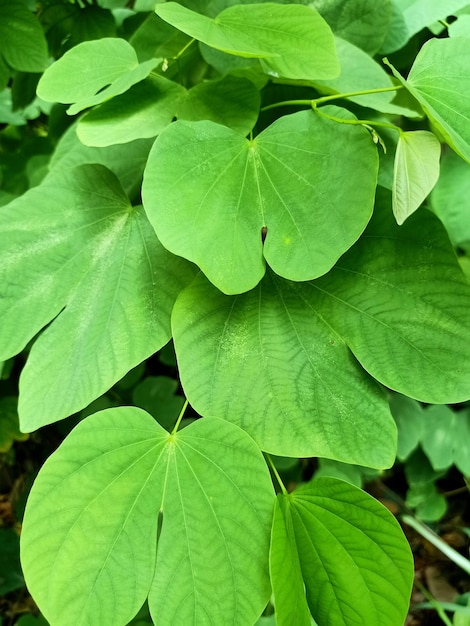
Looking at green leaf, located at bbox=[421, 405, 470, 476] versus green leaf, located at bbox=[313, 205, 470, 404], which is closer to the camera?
green leaf, located at bbox=[313, 205, 470, 404]

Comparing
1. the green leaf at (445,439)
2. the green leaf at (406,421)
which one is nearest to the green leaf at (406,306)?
the green leaf at (406,421)

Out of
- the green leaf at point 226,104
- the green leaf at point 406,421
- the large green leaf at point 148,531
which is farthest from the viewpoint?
the green leaf at point 406,421

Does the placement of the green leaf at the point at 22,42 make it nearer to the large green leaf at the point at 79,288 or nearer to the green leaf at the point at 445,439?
the large green leaf at the point at 79,288

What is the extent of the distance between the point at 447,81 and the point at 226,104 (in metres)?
0.21

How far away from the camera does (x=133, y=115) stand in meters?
0.55

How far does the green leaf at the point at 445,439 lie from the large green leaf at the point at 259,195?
78 cm

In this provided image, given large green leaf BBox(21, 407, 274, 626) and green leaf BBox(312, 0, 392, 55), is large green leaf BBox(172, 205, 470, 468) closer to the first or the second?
large green leaf BBox(21, 407, 274, 626)

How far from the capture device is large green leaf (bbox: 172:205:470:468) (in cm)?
48

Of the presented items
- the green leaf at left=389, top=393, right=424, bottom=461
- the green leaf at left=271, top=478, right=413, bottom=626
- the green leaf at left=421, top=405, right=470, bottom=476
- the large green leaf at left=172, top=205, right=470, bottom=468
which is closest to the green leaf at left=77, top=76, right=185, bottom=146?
the large green leaf at left=172, top=205, right=470, bottom=468

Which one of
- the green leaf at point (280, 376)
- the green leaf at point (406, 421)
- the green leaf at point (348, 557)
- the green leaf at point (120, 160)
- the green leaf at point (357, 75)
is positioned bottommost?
the green leaf at point (406, 421)

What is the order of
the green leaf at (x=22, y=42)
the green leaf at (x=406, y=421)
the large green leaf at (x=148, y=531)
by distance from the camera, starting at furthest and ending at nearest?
the green leaf at (x=406, y=421) < the green leaf at (x=22, y=42) < the large green leaf at (x=148, y=531)

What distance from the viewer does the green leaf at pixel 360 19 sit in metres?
0.67

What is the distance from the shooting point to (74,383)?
507 mm

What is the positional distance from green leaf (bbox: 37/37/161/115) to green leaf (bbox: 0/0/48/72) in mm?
309
